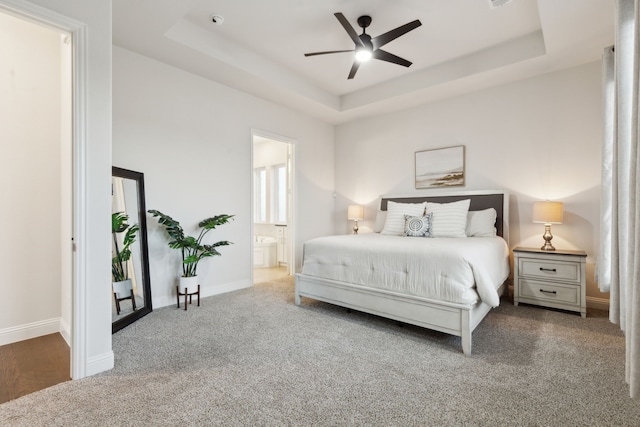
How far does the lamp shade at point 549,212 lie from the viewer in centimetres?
332

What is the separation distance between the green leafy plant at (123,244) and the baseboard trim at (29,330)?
0.64 metres

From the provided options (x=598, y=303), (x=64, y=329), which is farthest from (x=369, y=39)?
(x=64, y=329)

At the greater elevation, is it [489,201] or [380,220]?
[489,201]

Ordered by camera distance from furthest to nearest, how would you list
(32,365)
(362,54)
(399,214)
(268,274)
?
1. (268,274)
2. (399,214)
3. (362,54)
4. (32,365)

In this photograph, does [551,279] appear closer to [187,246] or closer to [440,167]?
[440,167]

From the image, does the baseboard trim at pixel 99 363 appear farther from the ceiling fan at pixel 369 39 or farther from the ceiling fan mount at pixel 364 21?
the ceiling fan mount at pixel 364 21

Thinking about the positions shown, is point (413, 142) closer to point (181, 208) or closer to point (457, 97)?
point (457, 97)

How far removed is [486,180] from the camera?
421 cm

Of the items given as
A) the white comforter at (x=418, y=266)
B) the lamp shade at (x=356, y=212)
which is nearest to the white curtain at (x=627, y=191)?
the white comforter at (x=418, y=266)

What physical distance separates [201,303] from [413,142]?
12.4 feet

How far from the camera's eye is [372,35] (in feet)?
11.2

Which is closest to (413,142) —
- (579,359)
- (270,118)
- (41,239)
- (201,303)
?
(270,118)

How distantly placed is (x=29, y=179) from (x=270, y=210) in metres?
4.57

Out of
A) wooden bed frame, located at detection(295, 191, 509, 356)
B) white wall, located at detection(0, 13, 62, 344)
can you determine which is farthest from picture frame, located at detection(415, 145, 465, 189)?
white wall, located at detection(0, 13, 62, 344)
